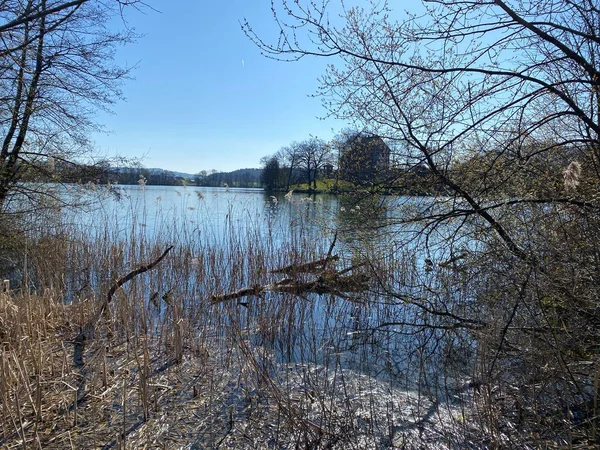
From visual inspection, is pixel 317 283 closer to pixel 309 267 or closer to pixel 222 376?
pixel 309 267

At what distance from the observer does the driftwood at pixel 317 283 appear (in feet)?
15.9

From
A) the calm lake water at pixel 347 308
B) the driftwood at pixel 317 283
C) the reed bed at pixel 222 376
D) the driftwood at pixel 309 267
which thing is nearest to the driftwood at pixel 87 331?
the reed bed at pixel 222 376

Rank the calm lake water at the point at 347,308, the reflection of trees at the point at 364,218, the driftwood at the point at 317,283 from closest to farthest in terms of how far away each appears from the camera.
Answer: the calm lake water at the point at 347,308 → the reflection of trees at the point at 364,218 → the driftwood at the point at 317,283

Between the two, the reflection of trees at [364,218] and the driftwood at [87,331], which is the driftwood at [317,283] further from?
the driftwood at [87,331]

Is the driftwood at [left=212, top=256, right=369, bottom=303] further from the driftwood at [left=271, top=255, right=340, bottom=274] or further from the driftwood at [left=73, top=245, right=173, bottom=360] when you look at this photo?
the driftwood at [left=73, top=245, right=173, bottom=360]

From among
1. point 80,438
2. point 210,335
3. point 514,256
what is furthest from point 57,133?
point 514,256

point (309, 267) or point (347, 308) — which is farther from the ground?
point (309, 267)

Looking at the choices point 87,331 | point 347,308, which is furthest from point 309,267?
point 87,331

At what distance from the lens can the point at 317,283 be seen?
546cm

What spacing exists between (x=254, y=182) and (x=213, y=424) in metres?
47.9

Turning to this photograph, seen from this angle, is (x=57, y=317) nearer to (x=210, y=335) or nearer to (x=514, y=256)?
(x=210, y=335)

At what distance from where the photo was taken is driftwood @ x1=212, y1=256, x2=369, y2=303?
15.9 ft

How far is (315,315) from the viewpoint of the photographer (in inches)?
195

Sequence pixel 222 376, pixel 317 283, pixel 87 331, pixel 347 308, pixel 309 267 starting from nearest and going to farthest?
pixel 222 376
pixel 87 331
pixel 347 308
pixel 317 283
pixel 309 267
